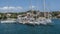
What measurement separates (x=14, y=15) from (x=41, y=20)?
95.5ft

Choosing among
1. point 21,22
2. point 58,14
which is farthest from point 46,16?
point 58,14

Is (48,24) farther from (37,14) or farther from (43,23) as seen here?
(37,14)

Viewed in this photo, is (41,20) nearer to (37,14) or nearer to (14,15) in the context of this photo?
(37,14)

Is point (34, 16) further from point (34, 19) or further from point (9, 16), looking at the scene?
point (9, 16)

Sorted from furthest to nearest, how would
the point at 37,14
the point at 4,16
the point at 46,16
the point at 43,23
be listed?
the point at 4,16
the point at 37,14
the point at 46,16
the point at 43,23

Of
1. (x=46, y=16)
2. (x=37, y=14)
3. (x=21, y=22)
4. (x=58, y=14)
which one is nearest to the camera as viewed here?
(x=46, y=16)

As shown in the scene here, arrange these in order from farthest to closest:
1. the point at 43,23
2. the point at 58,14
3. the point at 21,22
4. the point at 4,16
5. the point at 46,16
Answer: the point at 58,14 → the point at 4,16 → the point at 21,22 → the point at 46,16 → the point at 43,23

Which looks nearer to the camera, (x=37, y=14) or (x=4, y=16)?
(x=37, y=14)

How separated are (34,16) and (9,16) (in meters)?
22.9

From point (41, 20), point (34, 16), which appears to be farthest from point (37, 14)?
point (41, 20)

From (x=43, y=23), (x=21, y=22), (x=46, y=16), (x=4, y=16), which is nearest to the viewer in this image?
(x=43, y=23)

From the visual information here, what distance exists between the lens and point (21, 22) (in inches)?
1916

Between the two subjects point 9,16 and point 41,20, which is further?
point 9,16

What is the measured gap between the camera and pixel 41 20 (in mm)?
39594
